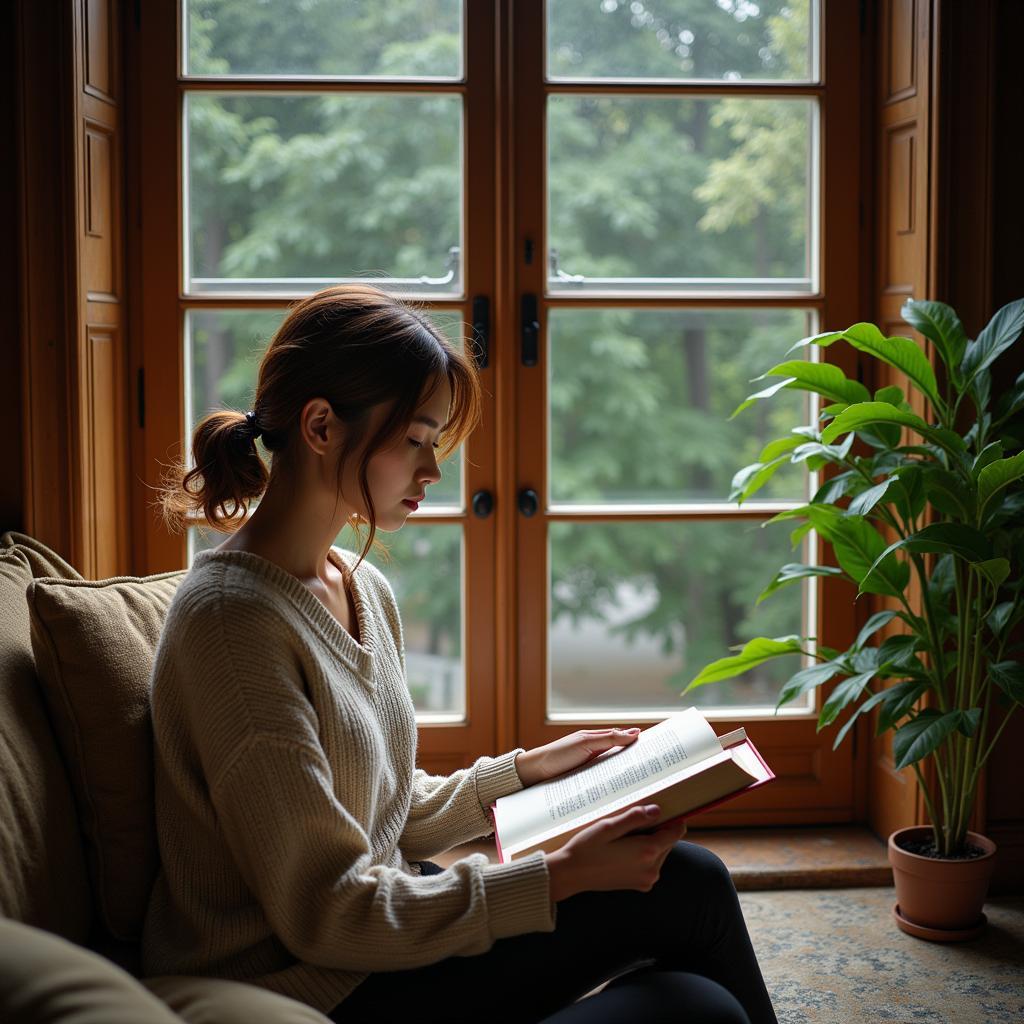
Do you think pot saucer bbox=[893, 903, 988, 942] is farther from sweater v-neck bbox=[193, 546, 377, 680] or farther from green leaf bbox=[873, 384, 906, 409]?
sweater v-neck bbox=[193, 546, 377, 680]

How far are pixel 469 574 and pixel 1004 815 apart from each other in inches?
50.2

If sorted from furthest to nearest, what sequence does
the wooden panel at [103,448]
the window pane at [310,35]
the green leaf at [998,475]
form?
the window pane at [310,35]
the wooden panel at [103,448]
the green leaf at [998,475]

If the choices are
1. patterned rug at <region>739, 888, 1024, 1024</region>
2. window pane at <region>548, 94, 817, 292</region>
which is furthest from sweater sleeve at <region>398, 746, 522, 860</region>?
window pane at <region>548, 94, 817, 292</region>

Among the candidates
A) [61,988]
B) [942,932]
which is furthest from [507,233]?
[61,988]

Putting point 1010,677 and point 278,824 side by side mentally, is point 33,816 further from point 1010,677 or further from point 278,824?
point 1010,677

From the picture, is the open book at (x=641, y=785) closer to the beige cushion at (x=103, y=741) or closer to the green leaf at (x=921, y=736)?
the beige cushion at (x=103, y=741)

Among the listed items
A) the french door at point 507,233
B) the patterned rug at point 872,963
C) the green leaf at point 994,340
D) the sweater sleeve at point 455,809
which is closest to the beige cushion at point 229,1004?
the sweater sleeve at point 455,809

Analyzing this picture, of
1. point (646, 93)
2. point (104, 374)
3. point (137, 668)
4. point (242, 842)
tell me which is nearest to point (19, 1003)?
point (242, 842)

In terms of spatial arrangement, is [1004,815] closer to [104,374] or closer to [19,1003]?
[104,374]

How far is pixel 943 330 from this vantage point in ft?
7.35

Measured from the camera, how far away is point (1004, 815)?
8.59 ft

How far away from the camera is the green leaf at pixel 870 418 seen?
212cm

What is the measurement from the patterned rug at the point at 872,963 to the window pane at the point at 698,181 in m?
1.36

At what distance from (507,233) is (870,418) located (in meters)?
0.96
